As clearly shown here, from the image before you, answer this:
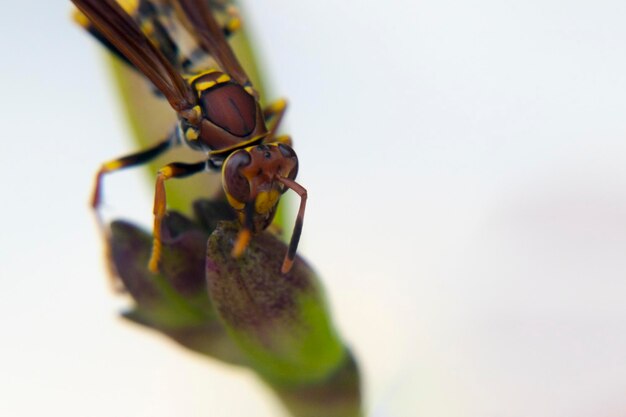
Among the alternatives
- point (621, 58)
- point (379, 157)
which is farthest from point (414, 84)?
point (621, 58)

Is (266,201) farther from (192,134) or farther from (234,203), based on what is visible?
(192,134)

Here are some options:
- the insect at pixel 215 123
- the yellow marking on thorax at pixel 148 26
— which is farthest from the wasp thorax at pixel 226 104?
the yellow marking on thorax at pixel 148 26

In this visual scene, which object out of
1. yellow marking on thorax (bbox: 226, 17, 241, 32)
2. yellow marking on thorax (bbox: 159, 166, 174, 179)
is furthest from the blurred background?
yellow marking on thorax (bbox: 159, 166, 174, 179)

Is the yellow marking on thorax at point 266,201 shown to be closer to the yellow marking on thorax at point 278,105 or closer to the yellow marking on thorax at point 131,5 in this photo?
the yellow marking on thorax at point 278,105

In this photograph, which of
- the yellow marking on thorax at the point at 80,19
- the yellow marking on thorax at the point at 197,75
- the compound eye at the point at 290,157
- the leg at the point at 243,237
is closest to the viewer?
the leg at the point at 243,237

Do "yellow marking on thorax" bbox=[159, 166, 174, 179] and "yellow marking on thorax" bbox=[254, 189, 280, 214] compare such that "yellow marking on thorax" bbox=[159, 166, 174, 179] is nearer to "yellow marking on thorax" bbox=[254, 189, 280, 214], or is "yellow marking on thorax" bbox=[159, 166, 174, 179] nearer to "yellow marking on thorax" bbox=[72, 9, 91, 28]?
"yellow marking on thorax" bbox=[254, 189, 280, 214]

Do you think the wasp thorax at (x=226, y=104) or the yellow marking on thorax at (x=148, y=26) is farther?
the yellow marking on thorax at (x=148, y=26)

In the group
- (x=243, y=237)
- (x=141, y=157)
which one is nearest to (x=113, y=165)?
(x=141, y=157)

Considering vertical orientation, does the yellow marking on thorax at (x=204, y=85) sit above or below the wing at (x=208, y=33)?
below
